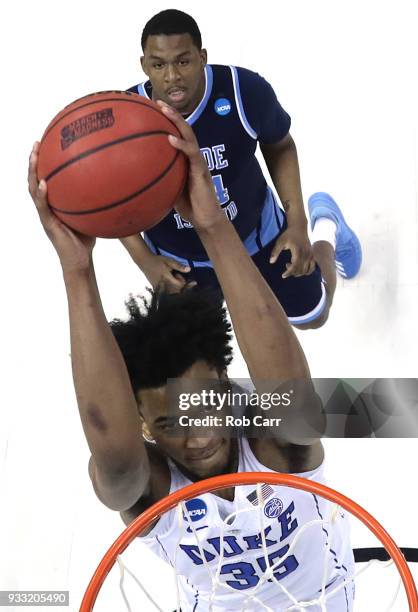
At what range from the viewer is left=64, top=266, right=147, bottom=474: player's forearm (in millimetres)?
981

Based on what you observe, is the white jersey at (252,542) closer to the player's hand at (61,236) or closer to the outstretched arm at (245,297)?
the outstretched arm at (245,297)

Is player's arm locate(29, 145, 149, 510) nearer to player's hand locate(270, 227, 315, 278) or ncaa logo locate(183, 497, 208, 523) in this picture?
ncaa logo locate(183, 497, 208, 523)

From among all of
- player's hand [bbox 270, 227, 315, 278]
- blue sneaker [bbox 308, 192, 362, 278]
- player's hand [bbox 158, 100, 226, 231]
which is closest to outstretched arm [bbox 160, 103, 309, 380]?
player's hand [bbox 158, 100, 226, 231]

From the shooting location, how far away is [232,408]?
125 cm

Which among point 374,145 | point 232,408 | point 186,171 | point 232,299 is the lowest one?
point 232,408

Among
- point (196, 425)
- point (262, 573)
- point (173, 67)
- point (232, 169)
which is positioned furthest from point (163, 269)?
point (262, 573)

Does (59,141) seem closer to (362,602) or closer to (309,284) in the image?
(309,284)

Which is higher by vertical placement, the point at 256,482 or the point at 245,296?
the point at 245,296

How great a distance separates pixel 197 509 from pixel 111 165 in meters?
0.48

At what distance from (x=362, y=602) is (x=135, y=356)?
66 centimetres

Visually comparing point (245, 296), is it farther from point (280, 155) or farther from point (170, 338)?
A: point (280, 155)

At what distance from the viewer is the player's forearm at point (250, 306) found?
99cm

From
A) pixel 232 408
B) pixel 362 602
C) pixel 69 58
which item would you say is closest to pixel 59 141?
pixel 232 408

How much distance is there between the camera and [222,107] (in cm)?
154
